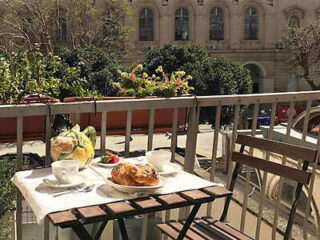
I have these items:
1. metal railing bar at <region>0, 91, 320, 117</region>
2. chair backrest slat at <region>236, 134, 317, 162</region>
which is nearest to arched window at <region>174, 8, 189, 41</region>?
metal railing bar at <region>0, 91, 320, 117</region>

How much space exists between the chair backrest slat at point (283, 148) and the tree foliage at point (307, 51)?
31280 mm

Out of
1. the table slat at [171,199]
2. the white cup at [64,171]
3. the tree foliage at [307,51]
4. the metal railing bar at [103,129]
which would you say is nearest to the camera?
the table slat at [171,199]

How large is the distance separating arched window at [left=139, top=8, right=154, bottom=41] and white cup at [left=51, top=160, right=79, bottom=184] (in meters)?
36.8

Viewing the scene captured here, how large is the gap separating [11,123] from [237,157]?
1803 mm

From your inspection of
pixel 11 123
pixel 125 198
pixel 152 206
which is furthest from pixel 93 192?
pixel 11 123

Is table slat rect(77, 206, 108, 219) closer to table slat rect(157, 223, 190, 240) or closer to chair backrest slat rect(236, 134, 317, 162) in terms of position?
table slat rect(157, 223, 190, 240)

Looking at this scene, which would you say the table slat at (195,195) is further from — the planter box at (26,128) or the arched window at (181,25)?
the arched window at (181,25)

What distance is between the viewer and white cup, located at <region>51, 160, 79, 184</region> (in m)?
2.32

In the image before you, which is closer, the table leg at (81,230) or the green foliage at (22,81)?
the table leg at (81,230)

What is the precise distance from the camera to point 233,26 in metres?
38.4

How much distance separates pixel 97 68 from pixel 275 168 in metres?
11.7

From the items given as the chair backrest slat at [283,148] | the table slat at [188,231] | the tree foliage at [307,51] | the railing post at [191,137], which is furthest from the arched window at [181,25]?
the table slat at [188,231]

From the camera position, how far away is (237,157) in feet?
10.5

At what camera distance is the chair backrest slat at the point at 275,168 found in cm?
267
